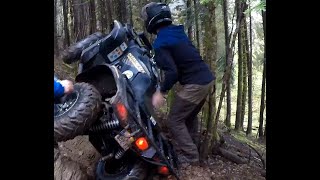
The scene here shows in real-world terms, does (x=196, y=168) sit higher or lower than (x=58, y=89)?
lower

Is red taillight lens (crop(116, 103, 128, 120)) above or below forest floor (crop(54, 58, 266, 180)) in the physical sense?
above

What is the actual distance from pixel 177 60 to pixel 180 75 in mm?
253

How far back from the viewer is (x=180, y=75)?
567cm

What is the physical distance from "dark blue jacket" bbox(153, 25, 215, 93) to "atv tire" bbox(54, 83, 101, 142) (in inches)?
51.5

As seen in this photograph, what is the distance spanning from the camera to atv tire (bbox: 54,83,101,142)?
4.11 m

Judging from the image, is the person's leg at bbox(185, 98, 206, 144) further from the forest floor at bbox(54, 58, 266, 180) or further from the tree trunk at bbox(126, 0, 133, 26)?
the tree trunk at bbox(126, 0, 133, 26)

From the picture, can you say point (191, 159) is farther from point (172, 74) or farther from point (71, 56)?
point (71, 56)

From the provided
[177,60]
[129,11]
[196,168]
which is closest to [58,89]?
[177,60]

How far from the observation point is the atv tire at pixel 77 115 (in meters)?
4.11

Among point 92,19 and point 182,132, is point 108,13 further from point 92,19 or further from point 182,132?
point 182,132

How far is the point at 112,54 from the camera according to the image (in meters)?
5.47

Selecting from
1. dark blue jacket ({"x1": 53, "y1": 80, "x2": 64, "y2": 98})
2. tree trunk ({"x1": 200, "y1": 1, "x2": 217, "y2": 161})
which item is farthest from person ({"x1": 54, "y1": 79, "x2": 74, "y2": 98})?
tree trunk ({"x1": 200, "y1": 1, "x2": 217, "y2": 161})

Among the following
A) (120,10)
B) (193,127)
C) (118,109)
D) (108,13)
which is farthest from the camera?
(108,13)
